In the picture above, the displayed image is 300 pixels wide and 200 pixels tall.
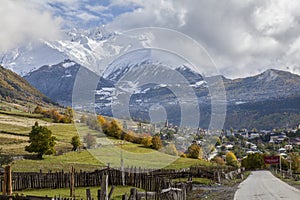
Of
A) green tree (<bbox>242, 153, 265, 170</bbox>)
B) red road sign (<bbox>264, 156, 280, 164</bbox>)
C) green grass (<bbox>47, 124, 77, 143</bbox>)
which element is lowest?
green tree (<bbox>242, 153, 265, 170</bbox>)

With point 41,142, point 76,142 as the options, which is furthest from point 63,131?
point 41,142

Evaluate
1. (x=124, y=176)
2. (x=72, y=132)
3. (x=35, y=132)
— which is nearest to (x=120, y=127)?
(x=124, y=176)

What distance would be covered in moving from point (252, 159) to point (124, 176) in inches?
4904

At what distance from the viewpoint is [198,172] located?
64938 millimetres

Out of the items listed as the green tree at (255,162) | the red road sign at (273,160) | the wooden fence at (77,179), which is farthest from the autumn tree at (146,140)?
the green tree at (255,162)

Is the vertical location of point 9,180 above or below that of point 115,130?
below

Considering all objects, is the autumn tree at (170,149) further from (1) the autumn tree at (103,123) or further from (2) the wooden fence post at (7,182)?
(2) the wooden fence post at (7,182)

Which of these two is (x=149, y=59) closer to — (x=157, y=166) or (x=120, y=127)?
(x=120, y=127)

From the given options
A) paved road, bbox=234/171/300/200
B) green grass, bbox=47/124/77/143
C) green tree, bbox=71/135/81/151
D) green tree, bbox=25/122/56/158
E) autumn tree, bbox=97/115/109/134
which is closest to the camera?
paved road, bbox=234/171/300/200

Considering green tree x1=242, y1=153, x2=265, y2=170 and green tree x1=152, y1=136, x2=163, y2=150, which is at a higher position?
green tree x1=152, y1=136, x2=163, y2=150

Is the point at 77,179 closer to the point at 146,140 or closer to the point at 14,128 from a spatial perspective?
the point at 146,140

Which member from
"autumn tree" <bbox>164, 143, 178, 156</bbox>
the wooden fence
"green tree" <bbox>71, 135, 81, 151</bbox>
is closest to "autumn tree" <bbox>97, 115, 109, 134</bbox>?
"autumn tree" <bbox>164, 143, 178, 156</bbox>

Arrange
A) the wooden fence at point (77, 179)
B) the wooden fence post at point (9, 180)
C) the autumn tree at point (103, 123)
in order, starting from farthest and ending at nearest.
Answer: the autumn tree at point (103, 123) → the wooden fence at point (77, 179) → the wooden fence post at point (9, 180)

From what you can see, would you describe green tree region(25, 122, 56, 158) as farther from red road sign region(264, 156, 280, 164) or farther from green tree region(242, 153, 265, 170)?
green tree region(242, 153, 265, 170)
